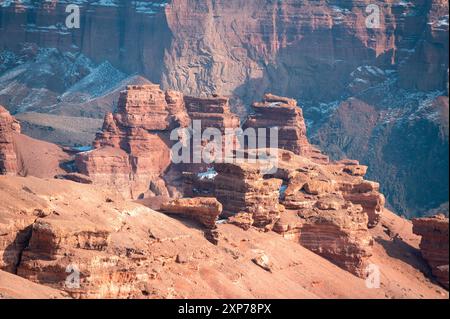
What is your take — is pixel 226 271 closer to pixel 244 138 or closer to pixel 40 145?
pixel 244 138

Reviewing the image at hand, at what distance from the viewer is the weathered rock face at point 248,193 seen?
93.0m

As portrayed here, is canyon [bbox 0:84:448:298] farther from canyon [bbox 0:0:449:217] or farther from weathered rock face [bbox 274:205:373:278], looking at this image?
canyon [bbox 0:0:449:217]

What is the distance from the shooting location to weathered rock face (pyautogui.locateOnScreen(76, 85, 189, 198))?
137 m

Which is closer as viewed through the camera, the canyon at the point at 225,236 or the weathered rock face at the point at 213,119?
the canyon at the point at 225,236

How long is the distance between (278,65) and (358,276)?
94.5 m

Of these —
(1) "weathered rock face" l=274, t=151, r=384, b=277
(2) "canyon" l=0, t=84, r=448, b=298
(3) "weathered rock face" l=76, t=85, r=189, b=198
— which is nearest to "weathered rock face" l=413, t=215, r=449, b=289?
(2) "canyon" l=0, t=84, r=448, b=298

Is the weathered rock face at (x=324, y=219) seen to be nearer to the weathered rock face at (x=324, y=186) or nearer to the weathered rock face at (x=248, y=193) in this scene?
the weathered rock face at (x=324, y=186)

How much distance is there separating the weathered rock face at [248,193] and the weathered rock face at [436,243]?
945cm

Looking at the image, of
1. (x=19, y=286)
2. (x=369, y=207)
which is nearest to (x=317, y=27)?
(x=369, y=207)

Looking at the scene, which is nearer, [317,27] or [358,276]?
[358,276]

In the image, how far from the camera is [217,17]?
186250 mm

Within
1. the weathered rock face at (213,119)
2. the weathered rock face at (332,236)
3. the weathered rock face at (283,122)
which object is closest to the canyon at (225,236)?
the weathered rock face at (332,236)

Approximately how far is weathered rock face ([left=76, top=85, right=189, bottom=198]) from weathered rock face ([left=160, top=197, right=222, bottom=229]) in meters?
48.2

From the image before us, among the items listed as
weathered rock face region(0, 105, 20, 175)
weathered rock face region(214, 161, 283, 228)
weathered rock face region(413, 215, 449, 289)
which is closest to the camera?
weathered rock face region(214, 161, 283, 228)
